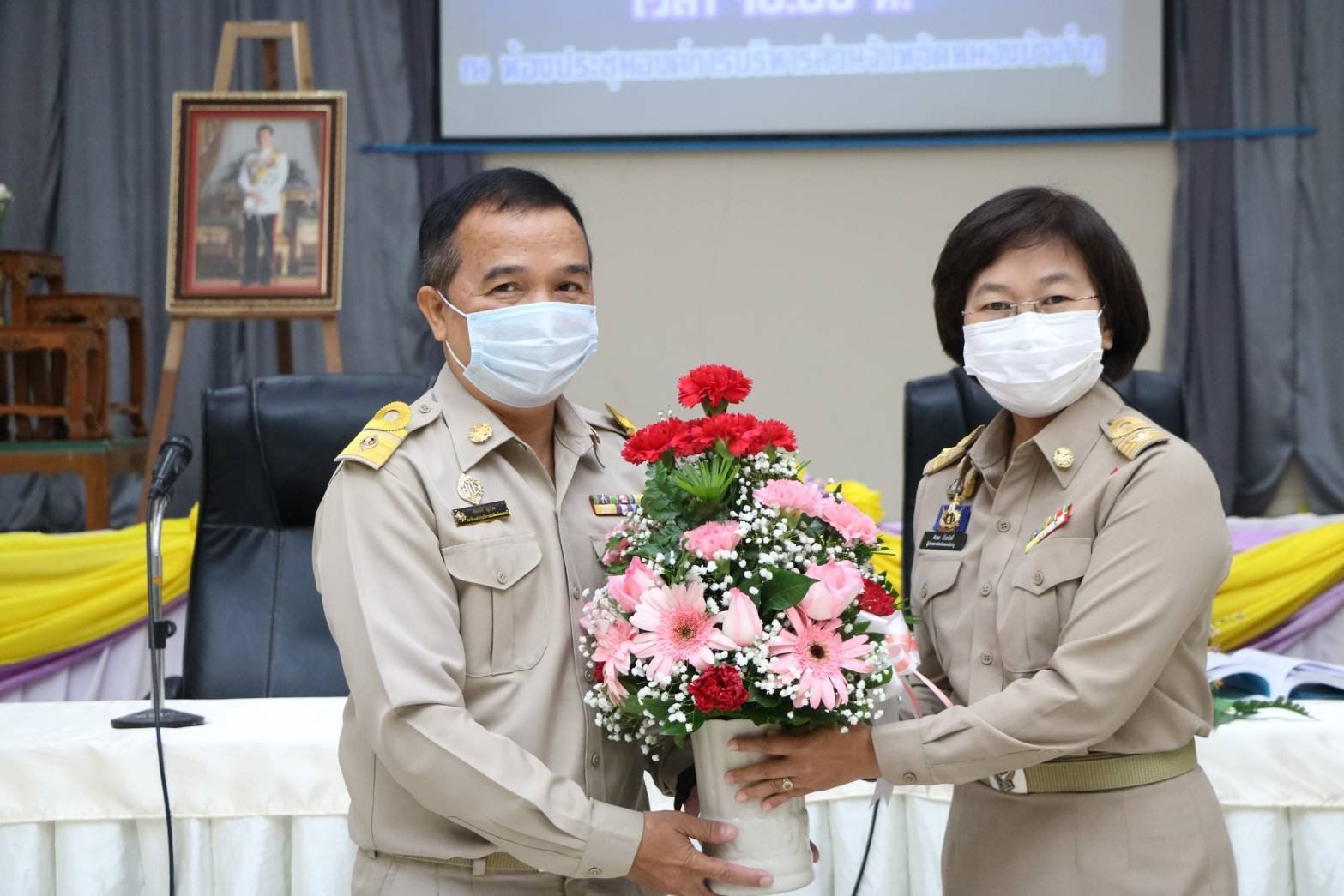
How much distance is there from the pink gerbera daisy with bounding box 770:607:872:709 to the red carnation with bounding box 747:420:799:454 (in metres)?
0.18

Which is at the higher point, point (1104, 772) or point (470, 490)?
point (470, 490)

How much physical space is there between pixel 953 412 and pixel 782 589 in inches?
72.3

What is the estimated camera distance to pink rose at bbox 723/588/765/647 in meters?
1.31

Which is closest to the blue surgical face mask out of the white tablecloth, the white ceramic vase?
the white ceramic vase

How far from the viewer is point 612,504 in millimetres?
1562

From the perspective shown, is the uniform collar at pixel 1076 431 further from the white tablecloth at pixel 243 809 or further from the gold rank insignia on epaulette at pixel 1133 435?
the white tablecloth at pixel 243 809

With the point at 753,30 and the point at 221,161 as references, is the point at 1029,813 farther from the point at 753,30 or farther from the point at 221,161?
the point at 753,30

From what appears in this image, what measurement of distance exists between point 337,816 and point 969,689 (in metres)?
1.10

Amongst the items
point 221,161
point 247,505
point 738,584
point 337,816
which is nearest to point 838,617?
point 738,584

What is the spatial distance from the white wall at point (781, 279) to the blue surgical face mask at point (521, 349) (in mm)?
4398

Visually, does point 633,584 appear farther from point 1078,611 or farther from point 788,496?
point 1078,611

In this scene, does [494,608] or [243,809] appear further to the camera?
[243,809]

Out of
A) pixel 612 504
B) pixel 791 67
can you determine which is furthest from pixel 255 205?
pixel 612 504

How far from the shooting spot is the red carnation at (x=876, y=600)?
138 cm
